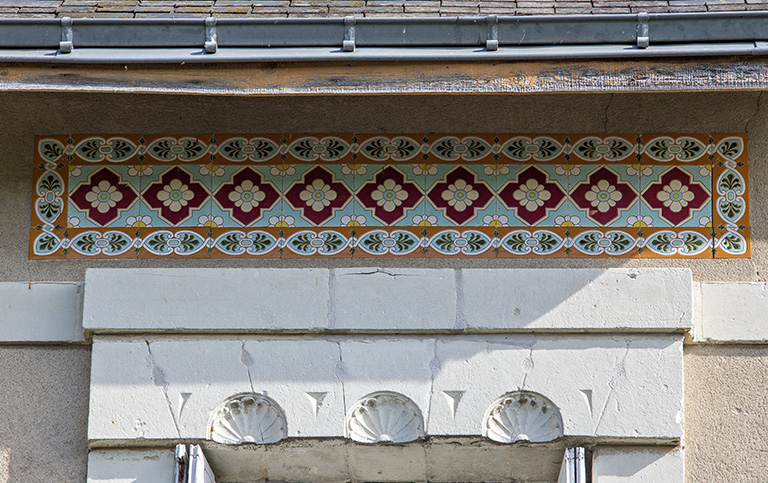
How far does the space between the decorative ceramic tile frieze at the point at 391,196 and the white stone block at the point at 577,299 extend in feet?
0.56

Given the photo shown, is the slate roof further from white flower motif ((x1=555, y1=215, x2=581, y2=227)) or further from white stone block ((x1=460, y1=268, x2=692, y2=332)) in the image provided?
white stone block ((x1=460, y1=268, x2=692, y2=332))

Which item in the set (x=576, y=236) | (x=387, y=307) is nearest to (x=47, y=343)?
(x=387, y=307)

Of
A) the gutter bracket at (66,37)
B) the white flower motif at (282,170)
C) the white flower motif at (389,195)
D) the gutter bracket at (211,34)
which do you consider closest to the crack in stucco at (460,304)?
the white flower motif at (389,195)

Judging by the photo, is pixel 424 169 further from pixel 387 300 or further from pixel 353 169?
pixel 387 300

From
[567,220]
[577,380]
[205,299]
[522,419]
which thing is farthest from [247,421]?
[567,220]

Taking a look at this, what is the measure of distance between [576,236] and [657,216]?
0.32 m

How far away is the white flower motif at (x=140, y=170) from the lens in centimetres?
467

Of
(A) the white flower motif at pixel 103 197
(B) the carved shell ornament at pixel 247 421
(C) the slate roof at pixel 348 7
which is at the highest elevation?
(C) the slate roof at pixel 348 7

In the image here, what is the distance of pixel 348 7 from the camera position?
421cm

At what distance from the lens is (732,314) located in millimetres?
4391

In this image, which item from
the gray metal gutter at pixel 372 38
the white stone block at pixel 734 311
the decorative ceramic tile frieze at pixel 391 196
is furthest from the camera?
the decorative ceramic tile frieze at pixel 391 196

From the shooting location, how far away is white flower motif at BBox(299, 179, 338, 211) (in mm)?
4602

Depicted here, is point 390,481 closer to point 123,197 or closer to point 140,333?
point 140,333

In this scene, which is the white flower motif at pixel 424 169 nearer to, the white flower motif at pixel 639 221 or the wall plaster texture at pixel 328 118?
the wall plaster texture at pixel 328 118
